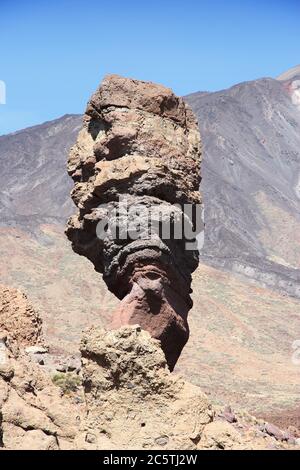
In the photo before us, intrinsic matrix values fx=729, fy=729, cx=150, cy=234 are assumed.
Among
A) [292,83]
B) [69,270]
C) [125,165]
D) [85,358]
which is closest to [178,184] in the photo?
[125,165]

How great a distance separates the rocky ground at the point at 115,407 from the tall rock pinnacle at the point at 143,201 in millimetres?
3017

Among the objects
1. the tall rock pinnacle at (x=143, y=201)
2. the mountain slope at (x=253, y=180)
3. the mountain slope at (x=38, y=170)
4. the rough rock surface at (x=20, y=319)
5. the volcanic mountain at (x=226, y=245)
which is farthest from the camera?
the mountain slope at (x=38, y=170)

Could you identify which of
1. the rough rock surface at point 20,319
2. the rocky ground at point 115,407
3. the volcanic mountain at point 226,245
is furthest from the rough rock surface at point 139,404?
the volcanic mountain at point 226,245

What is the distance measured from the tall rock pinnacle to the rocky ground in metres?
3.02

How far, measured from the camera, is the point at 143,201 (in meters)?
11.5

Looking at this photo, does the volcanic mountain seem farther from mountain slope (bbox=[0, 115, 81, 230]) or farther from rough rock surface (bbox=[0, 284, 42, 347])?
rough rock surface (bbox=[0, 284, 42, 347])

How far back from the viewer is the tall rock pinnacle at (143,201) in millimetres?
11516

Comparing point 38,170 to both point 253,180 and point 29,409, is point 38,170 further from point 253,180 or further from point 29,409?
point 29,409

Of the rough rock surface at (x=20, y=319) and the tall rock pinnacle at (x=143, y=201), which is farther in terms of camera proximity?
the rough rock surface at (x=20, y=319)

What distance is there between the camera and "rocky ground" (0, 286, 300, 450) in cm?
749

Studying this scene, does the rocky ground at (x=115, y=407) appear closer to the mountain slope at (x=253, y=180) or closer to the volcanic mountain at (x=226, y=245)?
the volcanic mountain at (x=226, y=245)

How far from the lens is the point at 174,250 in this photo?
1198 centimetres

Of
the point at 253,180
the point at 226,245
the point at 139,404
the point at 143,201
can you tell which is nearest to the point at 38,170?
the point at 253,180
